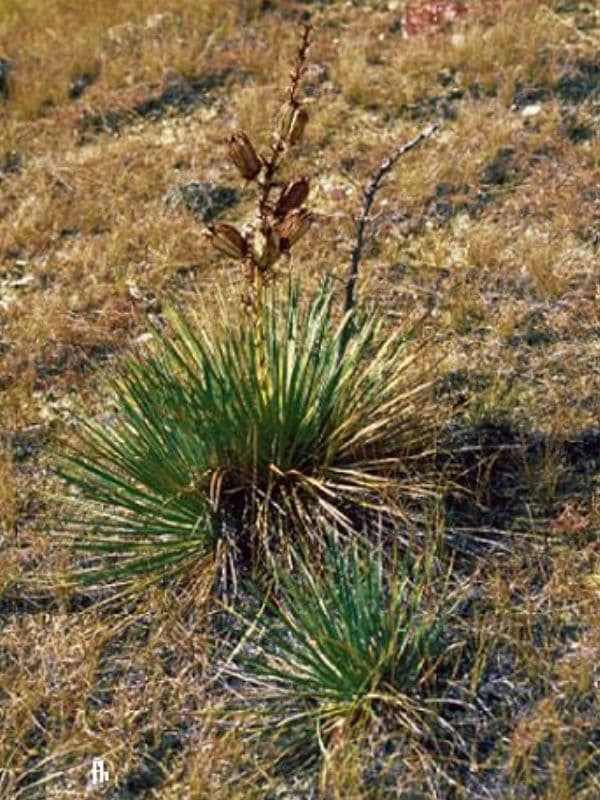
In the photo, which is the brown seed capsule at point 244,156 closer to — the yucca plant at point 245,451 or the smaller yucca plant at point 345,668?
the yucca plant at point 245,451

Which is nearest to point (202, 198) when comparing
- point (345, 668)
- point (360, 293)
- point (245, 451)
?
point (360, 293)

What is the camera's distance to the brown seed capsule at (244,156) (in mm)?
3381

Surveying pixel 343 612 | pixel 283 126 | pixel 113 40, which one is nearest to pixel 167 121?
pixel 113 40

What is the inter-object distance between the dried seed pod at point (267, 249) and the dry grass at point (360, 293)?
0.98 metres

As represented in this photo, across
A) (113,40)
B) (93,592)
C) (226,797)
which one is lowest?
(226,797)

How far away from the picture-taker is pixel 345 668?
127 inches

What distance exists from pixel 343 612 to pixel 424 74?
4.70 metres

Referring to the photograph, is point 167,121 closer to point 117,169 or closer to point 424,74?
point 117,169

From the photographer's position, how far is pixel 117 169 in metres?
6.78

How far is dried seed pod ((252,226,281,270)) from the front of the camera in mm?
3395

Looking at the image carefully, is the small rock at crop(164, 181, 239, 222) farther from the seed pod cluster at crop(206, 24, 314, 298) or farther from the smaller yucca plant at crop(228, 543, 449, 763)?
the smaller yucca plant at crop(228, 543, 449, 763)

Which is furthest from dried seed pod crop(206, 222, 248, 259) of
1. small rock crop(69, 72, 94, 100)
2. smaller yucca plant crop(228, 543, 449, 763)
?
small rock crop(69, 72, 94, 100)

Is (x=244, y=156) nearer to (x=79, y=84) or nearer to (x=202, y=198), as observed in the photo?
(x=202, y=198)

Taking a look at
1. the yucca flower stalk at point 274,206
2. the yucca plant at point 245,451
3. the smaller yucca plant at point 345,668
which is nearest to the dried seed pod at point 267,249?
the yucca flower stalk at point 274,206
